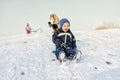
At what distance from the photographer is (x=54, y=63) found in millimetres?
6547

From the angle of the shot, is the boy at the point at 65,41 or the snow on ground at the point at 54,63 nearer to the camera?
the snow on ground at the point at 54,63

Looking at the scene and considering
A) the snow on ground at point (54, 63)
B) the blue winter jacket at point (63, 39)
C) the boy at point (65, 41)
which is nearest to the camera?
the snow on ground at point (54, 63)

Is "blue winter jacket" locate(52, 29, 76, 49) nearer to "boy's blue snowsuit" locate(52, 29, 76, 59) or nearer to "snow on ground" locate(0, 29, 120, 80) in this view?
"boy's blue snowsuit" locate(52, 29, 76, 59)

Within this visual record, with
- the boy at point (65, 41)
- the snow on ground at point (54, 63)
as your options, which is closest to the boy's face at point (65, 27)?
the boy at point (65, 41)

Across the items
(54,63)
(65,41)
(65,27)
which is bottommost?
(54,63)

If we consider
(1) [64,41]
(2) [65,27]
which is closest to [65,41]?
(1) [64,41]

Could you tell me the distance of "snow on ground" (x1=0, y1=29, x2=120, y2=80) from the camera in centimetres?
568

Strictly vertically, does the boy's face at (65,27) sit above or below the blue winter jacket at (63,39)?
above

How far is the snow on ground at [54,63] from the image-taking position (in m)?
5.68

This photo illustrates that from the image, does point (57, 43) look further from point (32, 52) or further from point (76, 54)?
point (32, 52)

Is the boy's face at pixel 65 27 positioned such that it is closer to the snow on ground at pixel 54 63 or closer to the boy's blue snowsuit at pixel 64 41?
the boy's blue snowsuit at pixel 64 41

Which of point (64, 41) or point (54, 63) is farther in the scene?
point (64, 41)

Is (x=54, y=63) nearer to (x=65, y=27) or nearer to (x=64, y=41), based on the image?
(x=64, y=41)

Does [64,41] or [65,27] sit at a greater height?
[65,27]
